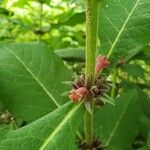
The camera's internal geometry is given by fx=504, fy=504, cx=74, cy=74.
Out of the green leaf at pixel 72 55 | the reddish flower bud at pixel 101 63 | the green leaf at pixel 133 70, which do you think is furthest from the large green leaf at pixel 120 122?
the reddish flower bud at pixel 101 63

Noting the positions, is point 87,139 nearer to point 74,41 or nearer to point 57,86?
point 57,86

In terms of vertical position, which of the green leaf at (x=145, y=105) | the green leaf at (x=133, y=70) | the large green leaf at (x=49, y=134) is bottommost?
the green leaf at (x=145, y=105)

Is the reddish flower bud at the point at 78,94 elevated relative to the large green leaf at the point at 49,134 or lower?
elevated

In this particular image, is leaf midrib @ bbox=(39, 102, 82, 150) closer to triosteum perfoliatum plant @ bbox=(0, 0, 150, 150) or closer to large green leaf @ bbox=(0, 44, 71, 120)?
triosteum perfoliatum plant @ bbox=(0, 0, 150, 150)

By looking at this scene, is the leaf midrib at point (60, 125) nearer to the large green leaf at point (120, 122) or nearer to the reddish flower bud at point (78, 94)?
the reddish flower bud at point (78, 94)

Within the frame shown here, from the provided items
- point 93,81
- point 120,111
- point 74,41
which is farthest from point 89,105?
point 74,41

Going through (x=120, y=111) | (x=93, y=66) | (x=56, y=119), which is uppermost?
(x=93, y=66)

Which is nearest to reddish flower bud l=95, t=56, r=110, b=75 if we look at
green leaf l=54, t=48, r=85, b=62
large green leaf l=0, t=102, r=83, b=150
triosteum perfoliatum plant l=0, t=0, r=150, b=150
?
triosteum perfoliatum plant l=0, t=0, r=150, b=150
